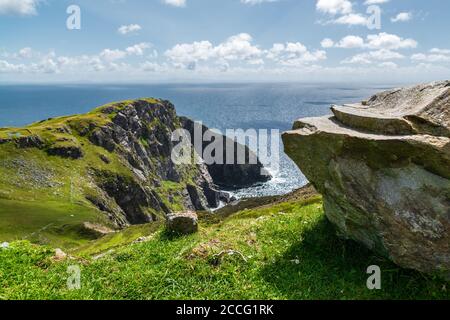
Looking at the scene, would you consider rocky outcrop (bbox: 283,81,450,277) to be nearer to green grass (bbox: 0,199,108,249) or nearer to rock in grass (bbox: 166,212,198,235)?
rock in grass (bbox: 166,212,198,235)

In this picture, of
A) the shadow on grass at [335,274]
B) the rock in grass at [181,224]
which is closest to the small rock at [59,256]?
the rock in grass at [181,224]

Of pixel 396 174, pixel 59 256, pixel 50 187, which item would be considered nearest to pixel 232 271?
pixel 396 174

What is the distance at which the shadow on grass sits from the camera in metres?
17.2

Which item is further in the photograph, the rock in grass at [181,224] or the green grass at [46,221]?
the green grass at [46,221]

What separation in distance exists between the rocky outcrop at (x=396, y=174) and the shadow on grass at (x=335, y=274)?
24.2 inches

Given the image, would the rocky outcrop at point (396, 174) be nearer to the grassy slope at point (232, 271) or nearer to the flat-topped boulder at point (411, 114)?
the flat-topped boulder at point (411, 114)

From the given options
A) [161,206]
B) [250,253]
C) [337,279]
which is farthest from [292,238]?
[161,206]

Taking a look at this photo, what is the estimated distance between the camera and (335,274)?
1884 centimetres

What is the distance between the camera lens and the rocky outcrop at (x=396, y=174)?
16625 mm

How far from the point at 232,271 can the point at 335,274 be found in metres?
4.91

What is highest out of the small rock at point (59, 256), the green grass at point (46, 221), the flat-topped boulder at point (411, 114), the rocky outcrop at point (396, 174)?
the flat-topped boulder at point (411, 114)

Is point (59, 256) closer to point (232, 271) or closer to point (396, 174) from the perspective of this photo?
point (232, 271)

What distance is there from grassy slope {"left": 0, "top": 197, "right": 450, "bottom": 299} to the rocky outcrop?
3.55 ft
